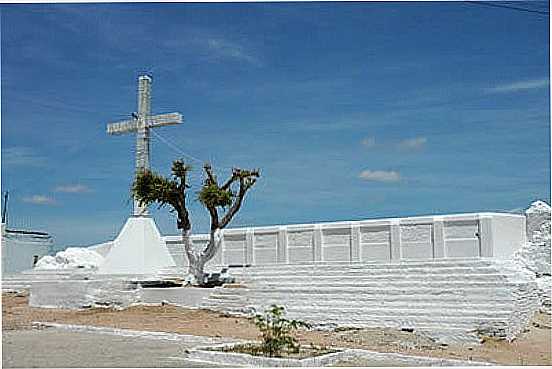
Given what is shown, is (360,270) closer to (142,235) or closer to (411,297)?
(411,297)

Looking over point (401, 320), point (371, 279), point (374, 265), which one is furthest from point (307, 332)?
point (374, 265)

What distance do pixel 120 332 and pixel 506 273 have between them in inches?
253

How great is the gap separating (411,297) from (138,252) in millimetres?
9140

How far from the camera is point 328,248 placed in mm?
18609

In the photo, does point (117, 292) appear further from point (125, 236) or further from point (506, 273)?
point (506, 273)

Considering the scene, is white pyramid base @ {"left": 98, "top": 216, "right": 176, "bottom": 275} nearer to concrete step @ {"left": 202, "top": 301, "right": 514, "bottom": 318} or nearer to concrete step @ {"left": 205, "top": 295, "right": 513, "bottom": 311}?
concrete step @ {"left": 205, "top": 295, "right": 513, "bottom": 311}

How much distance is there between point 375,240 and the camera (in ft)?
58.2

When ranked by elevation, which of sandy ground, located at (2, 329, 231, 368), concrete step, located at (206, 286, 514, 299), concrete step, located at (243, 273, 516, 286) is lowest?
sandy ground, located at (2, 329, 231, 368)

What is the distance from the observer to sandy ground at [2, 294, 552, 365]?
1109 cm

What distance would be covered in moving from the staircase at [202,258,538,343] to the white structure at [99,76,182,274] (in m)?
4.60

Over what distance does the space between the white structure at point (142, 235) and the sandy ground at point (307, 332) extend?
290cm

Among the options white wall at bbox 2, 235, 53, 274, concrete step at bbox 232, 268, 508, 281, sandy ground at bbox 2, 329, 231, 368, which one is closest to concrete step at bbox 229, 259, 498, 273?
concrete step at bbox 232, 268, 508, 281

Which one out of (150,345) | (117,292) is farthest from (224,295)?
(150,345)

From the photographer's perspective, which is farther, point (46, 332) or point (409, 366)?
point (46, 332)
